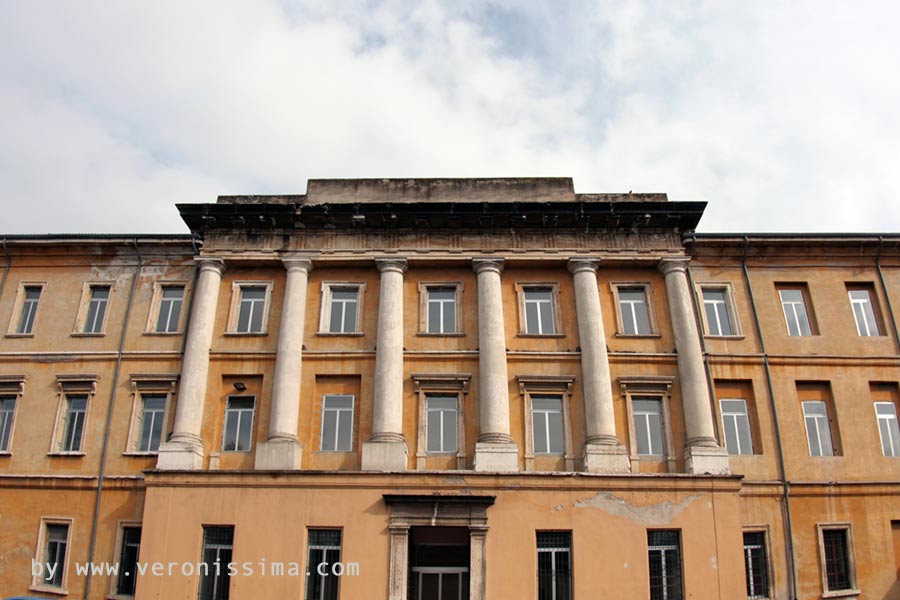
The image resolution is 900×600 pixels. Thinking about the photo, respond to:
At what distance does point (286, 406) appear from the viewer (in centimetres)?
2003

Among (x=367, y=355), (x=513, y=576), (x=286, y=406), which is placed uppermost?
(x=367, y=355)

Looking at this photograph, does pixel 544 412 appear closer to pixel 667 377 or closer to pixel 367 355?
pixel 667 377

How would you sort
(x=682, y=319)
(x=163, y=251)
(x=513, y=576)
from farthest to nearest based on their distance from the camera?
(x=163, y=251) → (x=682, y=319) → (x=513, y=576)

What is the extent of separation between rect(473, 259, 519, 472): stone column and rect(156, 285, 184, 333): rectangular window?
380 inches

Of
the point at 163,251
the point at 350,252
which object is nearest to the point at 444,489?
the point at 350,252

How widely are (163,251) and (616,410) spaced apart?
1539 cm

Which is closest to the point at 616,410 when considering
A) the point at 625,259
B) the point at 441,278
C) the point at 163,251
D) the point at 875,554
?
the point at 625,259

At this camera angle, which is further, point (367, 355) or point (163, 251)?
point (163, 251)

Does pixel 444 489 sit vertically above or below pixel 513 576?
above

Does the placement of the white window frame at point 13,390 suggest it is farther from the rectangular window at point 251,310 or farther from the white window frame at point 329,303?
the white window frame at point 329,303

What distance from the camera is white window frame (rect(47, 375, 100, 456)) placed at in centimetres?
2097

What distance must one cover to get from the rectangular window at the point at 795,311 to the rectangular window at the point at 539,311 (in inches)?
301

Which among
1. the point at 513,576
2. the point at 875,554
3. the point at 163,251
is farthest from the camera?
the point at 163,251

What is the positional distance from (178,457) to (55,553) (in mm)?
4773
